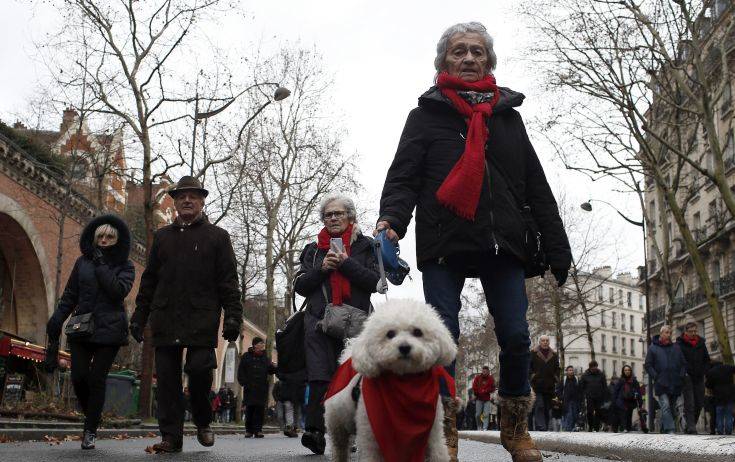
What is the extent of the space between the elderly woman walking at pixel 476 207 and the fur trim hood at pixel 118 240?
4.23 m

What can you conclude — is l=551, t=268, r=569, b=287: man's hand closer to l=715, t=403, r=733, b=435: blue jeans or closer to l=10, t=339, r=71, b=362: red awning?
l=715, t=403, r=733, b=435: blue jeans

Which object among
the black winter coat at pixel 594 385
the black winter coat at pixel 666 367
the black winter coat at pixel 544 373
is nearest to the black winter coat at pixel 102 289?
the black winter coat at pixel 666 367

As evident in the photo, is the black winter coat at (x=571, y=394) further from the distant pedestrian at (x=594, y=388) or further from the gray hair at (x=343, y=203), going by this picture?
the gray hair at (x=343, y=203)

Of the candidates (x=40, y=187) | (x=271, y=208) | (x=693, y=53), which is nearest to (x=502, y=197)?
(x=693, y=53)

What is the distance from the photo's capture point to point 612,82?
72.0 ft

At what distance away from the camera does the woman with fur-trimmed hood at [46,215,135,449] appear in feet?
26.3

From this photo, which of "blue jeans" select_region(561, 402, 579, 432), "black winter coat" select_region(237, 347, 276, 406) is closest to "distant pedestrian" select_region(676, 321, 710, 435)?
"blue jeans" select_region(561, 402, 579, 432)

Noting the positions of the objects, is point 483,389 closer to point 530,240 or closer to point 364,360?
point 530,240

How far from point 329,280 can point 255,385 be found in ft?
30.6

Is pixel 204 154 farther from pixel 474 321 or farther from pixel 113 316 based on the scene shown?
pixel 474 321

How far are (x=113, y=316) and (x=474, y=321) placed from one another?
215ft

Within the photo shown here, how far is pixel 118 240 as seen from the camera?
8523mm

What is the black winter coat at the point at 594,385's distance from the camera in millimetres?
22531

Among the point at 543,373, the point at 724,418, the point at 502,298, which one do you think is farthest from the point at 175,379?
the point at 724,418
